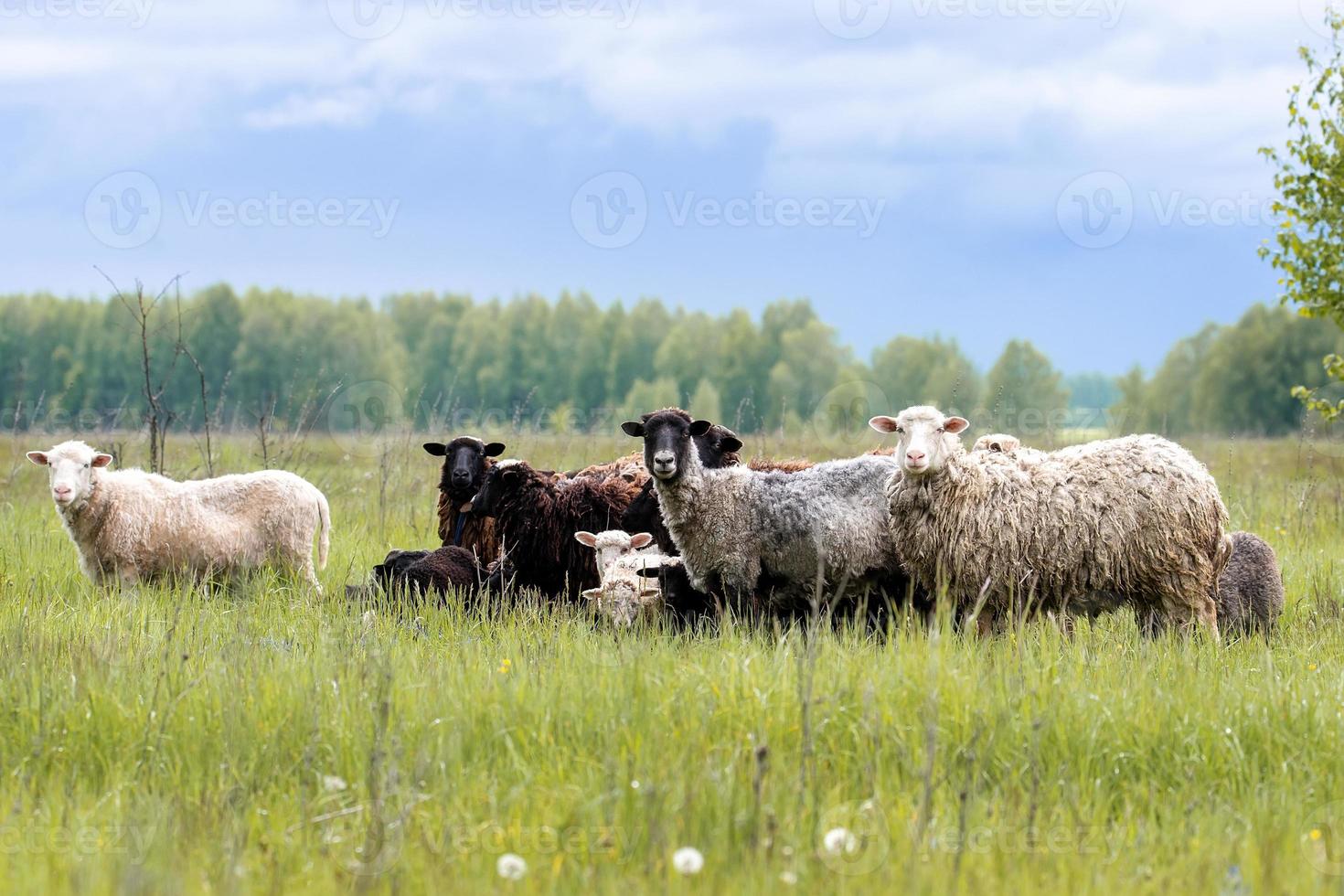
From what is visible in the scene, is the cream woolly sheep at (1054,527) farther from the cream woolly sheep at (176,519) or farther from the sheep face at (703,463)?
the cream woolly sheep at (176,519)

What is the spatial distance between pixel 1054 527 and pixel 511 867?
16.2ft

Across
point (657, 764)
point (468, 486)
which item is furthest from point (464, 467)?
point (657, 764)

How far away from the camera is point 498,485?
9398 mm

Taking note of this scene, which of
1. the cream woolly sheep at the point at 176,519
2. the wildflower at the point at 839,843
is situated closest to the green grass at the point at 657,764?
the wildflower at the point at 839,843

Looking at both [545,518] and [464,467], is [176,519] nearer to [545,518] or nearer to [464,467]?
[464,467]

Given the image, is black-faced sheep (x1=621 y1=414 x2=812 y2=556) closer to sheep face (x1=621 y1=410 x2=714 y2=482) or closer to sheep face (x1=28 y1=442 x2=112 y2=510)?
sheep face (x1=621 y1=410 x2=714 y2=482)

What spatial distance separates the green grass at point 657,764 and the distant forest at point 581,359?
56.8 meters

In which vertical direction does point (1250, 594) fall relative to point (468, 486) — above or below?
below

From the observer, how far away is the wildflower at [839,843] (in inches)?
154

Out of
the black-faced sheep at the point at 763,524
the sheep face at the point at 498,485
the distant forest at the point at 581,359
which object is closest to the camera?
the black-faced sheep at the point at 763,524

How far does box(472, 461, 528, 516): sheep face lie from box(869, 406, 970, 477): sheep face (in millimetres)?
3016

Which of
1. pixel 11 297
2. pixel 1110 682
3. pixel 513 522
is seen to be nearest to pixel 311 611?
pixel 513 522

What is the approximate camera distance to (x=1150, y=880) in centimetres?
405

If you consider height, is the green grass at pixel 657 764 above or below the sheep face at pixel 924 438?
below
